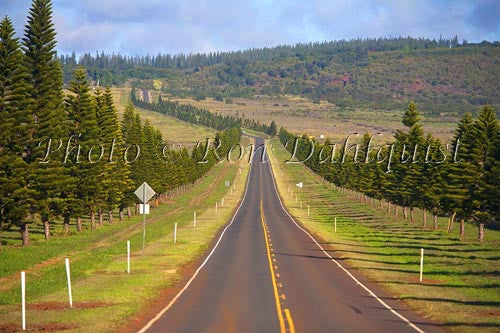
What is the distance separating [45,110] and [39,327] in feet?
122

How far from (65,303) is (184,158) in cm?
10685

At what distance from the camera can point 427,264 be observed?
38.8 metres

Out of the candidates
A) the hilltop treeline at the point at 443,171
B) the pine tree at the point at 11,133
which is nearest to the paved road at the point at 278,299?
the pine tree at the point at 11,133

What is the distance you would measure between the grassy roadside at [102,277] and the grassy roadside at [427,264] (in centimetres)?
933

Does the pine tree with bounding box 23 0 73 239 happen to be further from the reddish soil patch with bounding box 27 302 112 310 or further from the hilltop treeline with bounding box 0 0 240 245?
the reddish soil patch with bounding box 27 302 112 310

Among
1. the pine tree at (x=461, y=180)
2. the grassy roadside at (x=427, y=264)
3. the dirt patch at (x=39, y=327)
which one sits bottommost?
the grassy roadside at (x=427, y=264)

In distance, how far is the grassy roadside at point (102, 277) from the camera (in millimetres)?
19875

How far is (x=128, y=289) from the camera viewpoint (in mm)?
26016

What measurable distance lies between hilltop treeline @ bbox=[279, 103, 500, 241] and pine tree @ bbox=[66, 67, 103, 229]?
32.2 m

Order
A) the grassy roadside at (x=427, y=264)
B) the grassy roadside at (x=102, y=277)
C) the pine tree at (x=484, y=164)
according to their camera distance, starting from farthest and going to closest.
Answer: the pine tree at (x=484, y=164)
the grassy roadside at (x=427, y=264)
the grassy roadside at (x=102, y=277)

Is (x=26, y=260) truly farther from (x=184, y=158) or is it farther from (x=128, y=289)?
(x=184, y=158)

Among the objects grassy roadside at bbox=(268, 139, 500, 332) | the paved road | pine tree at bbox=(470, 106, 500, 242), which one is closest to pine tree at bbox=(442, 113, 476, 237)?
pine tree at bbox=(470, 106, 500, 242)

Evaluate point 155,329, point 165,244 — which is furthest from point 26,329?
point 165,244

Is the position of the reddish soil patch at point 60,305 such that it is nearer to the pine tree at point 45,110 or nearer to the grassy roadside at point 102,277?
the grassy roadside at point 102,277
